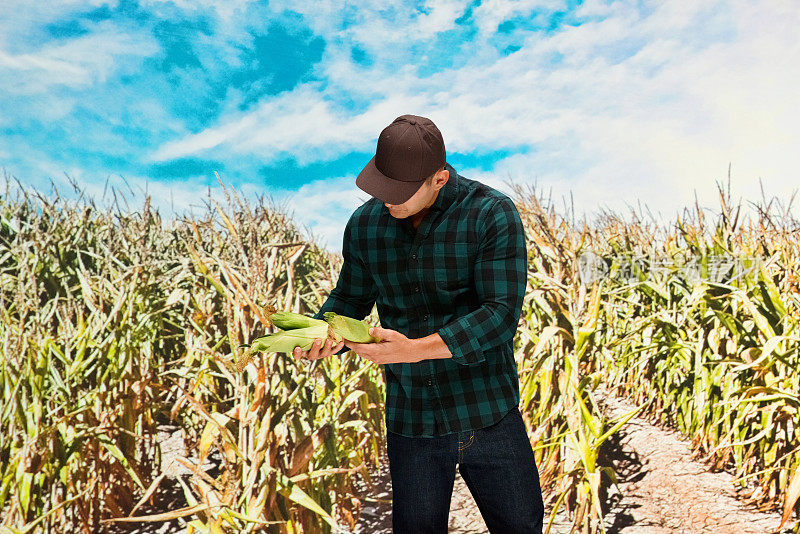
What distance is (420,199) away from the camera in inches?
39.3

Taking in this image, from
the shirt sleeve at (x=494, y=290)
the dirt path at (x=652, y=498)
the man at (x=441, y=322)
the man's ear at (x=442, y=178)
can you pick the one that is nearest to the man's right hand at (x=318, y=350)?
the man at (x=441, y=322)

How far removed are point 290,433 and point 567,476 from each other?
86cm

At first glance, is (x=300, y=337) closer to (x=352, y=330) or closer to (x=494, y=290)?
(x=352, y=330)

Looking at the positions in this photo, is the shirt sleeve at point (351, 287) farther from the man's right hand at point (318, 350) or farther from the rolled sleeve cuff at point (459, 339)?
the rolled sleeve cuff at point (459, 339)

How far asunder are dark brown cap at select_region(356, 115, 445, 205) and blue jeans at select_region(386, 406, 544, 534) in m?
0.44

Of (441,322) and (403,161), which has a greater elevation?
(403,161)

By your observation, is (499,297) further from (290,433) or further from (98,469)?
(98,469)

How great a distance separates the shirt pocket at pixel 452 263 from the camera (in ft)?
3.28

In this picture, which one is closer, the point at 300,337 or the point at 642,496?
the point at 300,337

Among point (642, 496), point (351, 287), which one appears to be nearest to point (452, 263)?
point (351, 287)

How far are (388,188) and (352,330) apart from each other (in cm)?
25

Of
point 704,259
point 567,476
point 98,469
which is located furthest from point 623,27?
point 98,469

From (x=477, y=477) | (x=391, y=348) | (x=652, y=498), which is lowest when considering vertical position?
(x=652, y=498)

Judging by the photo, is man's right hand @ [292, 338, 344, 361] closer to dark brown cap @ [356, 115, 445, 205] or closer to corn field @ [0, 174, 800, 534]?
dark brown cap @ [356, 115, 445, 205]
